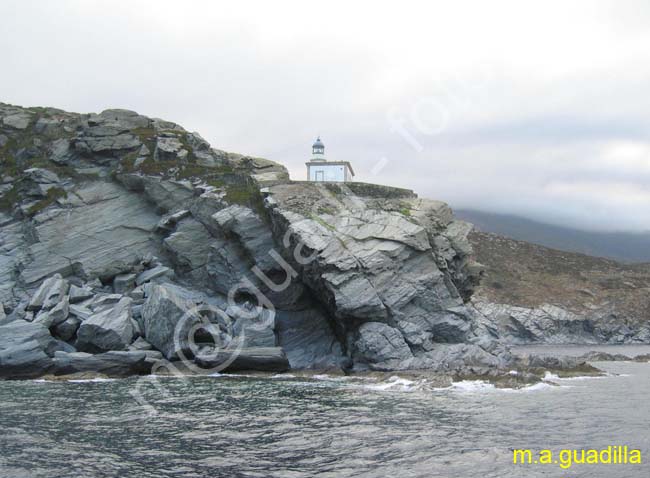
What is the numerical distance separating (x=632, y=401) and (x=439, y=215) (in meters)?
31.4

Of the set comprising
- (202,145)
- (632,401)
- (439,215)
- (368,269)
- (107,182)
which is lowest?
(632,401)

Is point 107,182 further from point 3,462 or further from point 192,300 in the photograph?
point 3,462

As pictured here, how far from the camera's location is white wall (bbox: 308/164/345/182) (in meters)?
87.9

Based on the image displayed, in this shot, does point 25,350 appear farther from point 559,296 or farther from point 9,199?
point 559,296

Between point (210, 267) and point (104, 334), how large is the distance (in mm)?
14450

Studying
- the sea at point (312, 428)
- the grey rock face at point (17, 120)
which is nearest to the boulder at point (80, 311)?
the sea at point (312, 428)

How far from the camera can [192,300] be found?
57.2 metres

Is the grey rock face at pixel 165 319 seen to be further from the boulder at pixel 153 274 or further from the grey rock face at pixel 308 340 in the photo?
the grey rock face at pixel 308 340

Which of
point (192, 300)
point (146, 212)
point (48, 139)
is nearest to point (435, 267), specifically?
point (192, 300)

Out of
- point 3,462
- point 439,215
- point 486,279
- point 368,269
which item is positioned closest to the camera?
point 3,462

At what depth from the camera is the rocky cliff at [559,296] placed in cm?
14050

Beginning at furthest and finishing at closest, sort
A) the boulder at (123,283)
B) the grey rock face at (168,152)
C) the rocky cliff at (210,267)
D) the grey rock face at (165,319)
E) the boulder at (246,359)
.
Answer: the grey rock face at (168,152), the boulder at (123,283), the grey rock face at (165,319), the rocky cliff at (210,267), the boulder at (246,359)

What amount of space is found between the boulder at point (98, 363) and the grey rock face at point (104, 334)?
2.18 meters

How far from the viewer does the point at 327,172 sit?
290 feet
